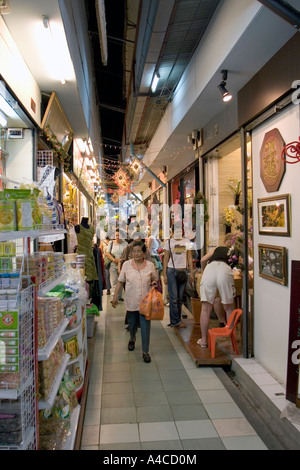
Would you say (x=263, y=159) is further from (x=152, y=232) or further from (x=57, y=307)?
(x=152, y=232)

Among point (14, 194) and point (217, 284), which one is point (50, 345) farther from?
point (217, 284)

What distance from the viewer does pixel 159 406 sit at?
3.25 m

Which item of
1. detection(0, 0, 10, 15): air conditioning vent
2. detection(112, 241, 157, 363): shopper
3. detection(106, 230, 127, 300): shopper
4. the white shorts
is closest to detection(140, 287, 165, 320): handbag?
detection(112, 241, 157, 363): shopper

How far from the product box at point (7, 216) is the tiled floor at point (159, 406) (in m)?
1.87

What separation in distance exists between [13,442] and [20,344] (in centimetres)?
47

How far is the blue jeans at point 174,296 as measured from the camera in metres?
5.66

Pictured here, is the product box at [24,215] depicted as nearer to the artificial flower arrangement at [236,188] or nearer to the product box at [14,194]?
the product box at [14,194]

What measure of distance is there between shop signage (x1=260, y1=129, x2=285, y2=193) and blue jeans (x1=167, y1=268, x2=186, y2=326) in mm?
2589

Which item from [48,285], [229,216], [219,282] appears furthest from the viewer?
[229,216]

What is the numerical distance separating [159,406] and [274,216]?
218 centimetres

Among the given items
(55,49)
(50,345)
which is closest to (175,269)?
(55,49)

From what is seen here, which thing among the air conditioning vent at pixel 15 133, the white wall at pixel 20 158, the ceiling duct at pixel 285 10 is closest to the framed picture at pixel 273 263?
the ceiling duct at pixel 285 10

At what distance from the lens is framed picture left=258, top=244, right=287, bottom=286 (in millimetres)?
3252
